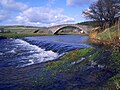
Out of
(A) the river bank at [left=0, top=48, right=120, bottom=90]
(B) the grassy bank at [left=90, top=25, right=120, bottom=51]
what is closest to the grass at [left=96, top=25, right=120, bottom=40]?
(B) the grassy bank at [left=90, top=25, right=120, bottom=51]

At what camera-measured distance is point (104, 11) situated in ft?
188

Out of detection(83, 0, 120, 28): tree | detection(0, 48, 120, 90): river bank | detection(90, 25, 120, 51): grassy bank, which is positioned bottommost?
detection(0, 48, 120, 90): river bank

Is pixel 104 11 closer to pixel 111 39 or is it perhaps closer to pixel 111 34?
pixel 111 34

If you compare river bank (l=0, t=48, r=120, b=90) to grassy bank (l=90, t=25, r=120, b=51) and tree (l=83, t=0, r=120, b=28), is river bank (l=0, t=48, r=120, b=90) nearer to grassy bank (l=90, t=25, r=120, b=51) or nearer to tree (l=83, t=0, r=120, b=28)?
grassy bank (l=90, t=25, r=120, b=51)

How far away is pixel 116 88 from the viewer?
11.6 metres

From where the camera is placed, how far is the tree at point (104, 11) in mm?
55906

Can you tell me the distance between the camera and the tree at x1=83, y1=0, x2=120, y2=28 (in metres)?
55.9

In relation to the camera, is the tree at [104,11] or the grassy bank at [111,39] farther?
the tree at [104,11]

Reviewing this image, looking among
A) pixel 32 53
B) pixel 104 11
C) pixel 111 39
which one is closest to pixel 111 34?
pixel 111 39

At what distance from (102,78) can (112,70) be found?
1.60 meters

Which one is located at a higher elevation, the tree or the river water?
the tree

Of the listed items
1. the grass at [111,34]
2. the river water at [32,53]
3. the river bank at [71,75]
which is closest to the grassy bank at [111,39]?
the grass at [111,34]

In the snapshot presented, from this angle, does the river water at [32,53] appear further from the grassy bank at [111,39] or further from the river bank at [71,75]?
the river bank at [71,75]

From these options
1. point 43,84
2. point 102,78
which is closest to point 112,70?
point 102,78
